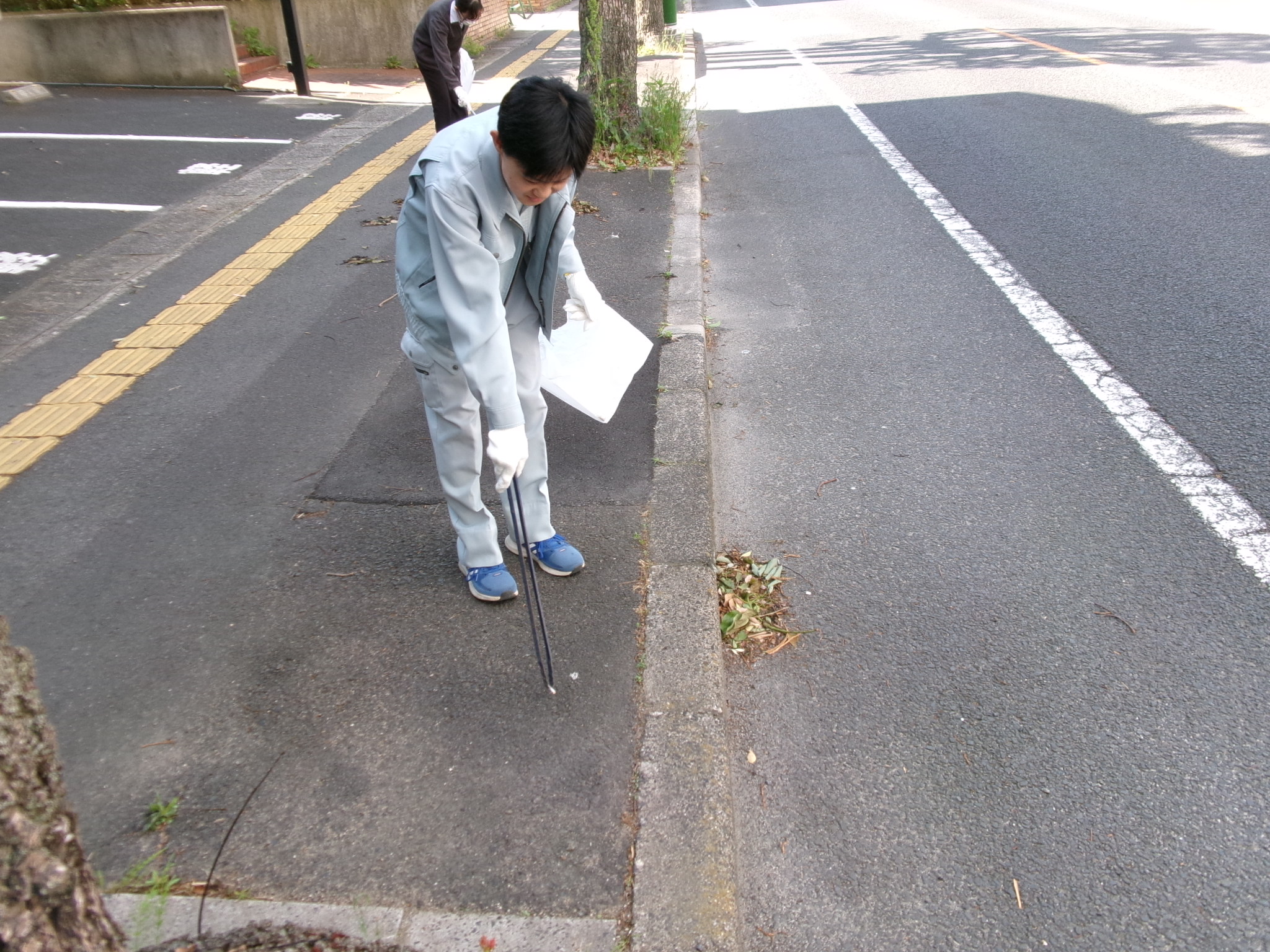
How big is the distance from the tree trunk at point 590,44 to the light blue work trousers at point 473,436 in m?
5.75

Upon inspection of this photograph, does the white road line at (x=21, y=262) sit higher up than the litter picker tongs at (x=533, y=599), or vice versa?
the white road line at (x=21, y=262)

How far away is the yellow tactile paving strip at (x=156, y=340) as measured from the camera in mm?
3777

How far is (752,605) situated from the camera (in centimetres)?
288

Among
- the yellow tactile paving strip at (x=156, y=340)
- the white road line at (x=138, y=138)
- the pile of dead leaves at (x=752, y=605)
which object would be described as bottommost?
the pile of dead leaves at (x=752, y=605)

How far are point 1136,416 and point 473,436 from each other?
2705 millimetres

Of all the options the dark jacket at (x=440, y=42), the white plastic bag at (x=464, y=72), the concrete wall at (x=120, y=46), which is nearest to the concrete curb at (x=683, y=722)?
the white plastic bag at (x=464, y=72)

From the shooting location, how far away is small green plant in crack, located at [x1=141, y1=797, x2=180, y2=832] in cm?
208

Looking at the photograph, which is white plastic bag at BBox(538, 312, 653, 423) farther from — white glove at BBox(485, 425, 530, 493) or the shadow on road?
the shadow on road

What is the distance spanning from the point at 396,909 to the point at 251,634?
1.12m

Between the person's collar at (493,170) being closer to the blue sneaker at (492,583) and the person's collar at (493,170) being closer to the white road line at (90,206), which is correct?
the blue sneaker at (492,583)

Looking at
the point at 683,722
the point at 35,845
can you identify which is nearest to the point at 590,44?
the point at 683,722

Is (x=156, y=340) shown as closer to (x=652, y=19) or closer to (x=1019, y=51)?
(x=1019, y=51)

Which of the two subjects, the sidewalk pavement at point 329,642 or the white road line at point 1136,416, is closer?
the sidewalk pavement at point 329,642

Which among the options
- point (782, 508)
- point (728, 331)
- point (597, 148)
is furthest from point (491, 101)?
point (782, 508)
